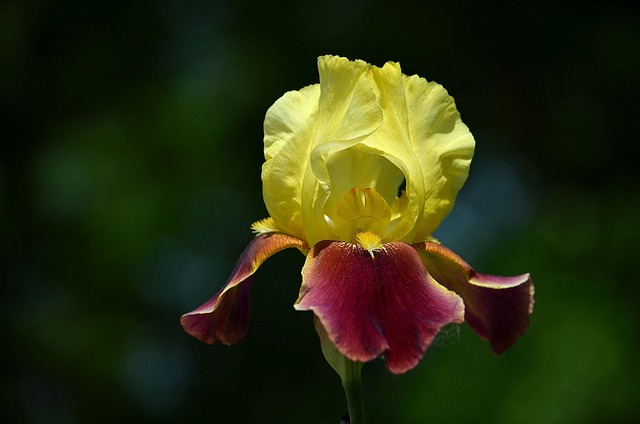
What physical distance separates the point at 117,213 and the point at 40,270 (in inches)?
36.6

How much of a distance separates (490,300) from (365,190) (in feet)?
1.20

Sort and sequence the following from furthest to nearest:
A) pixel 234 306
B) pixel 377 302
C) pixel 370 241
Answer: pixel 234 306, pixel 370 241, pixel 377 302

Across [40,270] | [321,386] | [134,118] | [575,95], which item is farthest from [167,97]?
[575,95]

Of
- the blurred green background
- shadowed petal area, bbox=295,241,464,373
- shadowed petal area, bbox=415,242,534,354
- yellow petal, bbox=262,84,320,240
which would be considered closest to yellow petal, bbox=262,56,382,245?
yellow petal, bbox=262,84,320,240

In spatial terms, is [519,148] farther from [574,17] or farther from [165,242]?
[165,242]

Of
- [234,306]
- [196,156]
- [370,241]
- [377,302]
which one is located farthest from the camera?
[196,156]

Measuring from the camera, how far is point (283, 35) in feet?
26.7

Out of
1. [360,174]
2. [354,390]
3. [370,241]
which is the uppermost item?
[360,174]

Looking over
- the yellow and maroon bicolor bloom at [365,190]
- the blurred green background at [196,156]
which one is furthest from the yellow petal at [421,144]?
the blurred green background at [196,156]

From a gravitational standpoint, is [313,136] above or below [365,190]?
above

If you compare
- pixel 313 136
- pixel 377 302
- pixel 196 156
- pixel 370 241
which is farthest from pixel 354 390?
Answer: pixel 196 156

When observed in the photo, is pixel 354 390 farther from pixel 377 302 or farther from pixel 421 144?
pixel 421 144

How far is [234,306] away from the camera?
2059 millimetres

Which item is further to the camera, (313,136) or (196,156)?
(196,156)
